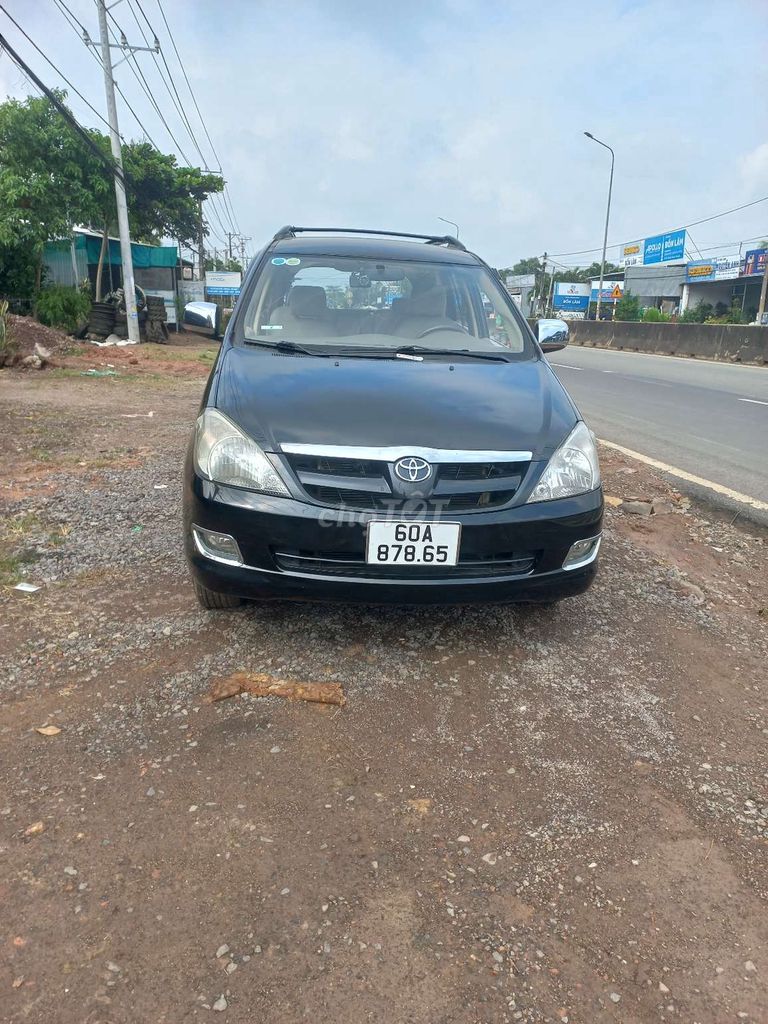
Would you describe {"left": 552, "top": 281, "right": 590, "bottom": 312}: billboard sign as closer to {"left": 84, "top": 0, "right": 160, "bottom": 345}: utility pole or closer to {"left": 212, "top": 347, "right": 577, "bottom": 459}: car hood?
{"left": 84, "top": 0, "right": 160, "bottom": 345}: utility pole

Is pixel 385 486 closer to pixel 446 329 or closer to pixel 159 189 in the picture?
pixel 446 329

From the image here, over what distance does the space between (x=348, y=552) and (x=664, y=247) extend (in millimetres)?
57567

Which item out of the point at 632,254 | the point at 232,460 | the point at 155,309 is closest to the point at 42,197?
the point at 155,309

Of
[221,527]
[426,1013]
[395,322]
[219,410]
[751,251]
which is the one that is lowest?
[426,1013]

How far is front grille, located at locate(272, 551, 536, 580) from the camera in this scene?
8.19ft

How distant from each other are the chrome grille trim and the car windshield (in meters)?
0.94

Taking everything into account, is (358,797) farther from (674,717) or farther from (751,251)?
(751,251)

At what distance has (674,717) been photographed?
2.48 m

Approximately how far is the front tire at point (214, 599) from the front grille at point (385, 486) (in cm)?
68

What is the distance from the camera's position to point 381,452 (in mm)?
2479

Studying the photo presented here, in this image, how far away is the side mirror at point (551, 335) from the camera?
4137 mm

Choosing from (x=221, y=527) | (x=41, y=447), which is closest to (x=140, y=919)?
(x=221, y=527)

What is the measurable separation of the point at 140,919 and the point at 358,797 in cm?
65

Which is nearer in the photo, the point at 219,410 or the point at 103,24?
the point at 219,410
